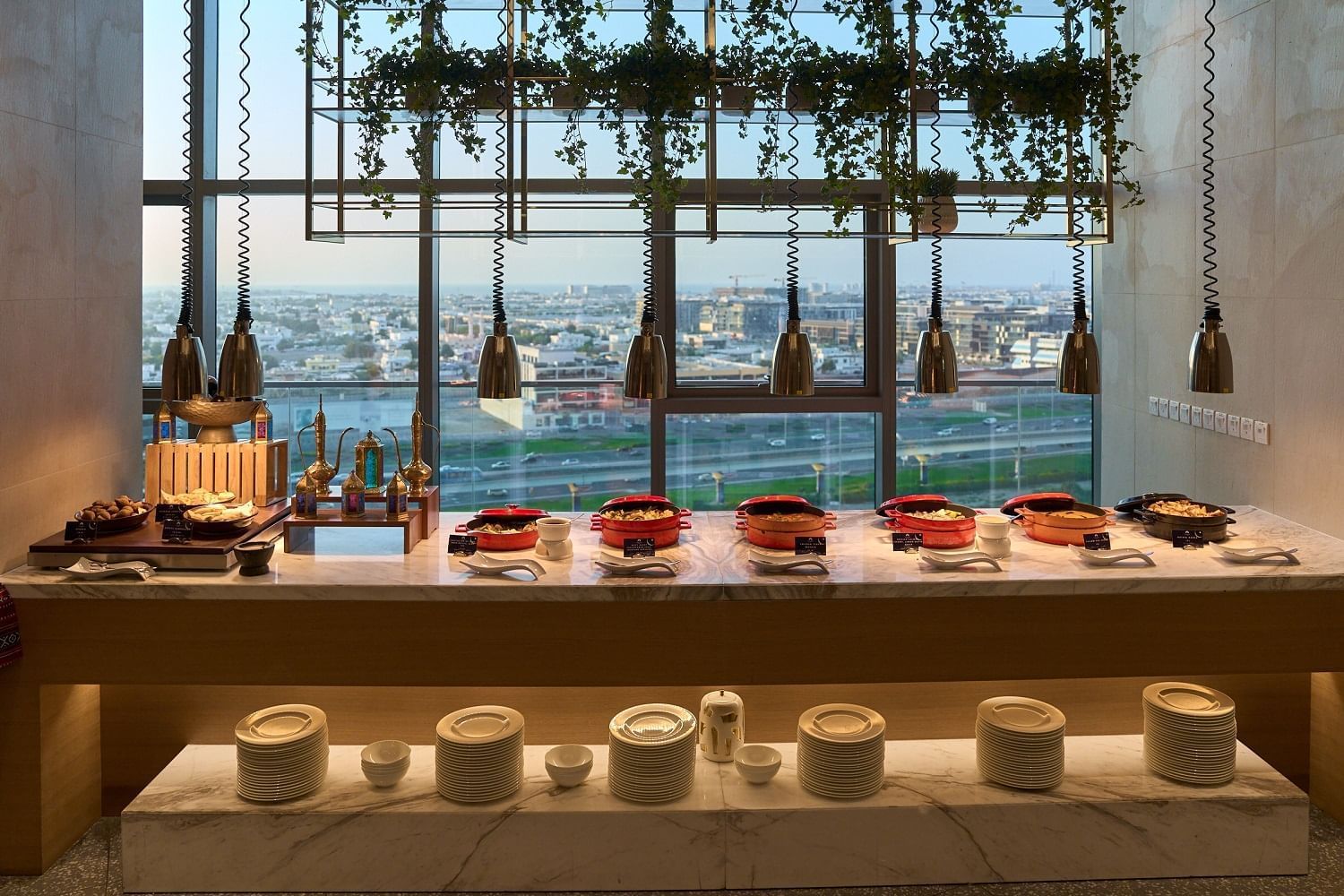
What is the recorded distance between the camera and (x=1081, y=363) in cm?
Answer: 333

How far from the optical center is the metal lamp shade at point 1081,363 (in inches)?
131

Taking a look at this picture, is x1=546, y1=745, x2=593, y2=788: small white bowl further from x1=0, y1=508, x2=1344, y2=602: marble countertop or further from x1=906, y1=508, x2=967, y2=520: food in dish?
x1=906, y1=508, x2=967, y2=520: food in dish

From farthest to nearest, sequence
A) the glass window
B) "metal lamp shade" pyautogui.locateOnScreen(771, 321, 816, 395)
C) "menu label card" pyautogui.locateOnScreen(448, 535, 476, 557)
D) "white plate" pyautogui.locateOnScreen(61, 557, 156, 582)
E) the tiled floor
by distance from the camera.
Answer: the glass window < "metal lamp shade" pyautogui.locateOnScreen(771, 321, 816, 395) < "menu label card" pyautogui.locateOnScreen(448, 535, 476, 557) < "white plate" pyautogui.locateOnScreen(61, 557, 156, 582) < the tiled floor

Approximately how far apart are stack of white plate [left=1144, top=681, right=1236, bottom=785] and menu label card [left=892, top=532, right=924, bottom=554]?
76cm

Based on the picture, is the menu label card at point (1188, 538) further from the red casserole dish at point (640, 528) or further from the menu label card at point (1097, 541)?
the red casserole dish at point (640, 528)

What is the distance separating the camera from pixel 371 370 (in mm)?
5332

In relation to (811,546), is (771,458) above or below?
above

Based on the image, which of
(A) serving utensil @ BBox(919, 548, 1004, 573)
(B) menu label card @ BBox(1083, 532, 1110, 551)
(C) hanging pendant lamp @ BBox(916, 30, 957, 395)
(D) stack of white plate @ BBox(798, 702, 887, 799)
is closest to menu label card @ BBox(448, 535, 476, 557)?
(D) stack of white plate @ BBox(798, 702, 887, 799)

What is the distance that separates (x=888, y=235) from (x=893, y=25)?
63 centimetres

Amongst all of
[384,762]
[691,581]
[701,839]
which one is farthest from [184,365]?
[701,839]

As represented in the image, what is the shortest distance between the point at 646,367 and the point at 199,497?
1443mm

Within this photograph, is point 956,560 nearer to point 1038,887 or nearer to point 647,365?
point 1038,887

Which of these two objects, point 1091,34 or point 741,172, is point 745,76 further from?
point 1091,34

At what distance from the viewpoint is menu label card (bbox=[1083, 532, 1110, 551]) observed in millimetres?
3104
